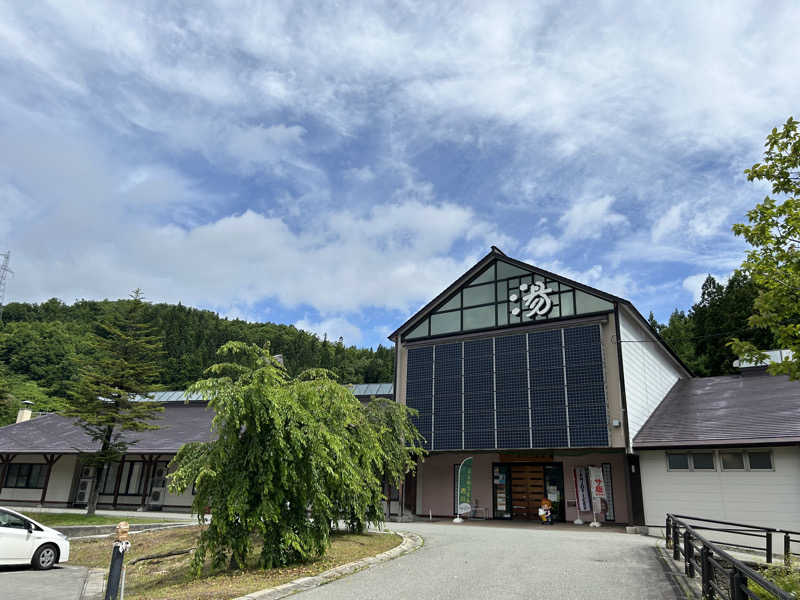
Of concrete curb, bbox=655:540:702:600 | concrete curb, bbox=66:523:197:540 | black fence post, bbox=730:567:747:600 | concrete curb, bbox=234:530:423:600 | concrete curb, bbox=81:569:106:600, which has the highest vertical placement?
black fence post, bbox=730:567:747:600

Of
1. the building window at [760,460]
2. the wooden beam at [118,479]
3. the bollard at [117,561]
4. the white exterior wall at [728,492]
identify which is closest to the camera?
the bollard at [117,561]

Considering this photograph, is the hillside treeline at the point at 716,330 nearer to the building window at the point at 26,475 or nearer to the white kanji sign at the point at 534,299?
the white kanji sign at the point at 534,299

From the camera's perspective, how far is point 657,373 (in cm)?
2456

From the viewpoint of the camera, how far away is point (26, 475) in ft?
98.1

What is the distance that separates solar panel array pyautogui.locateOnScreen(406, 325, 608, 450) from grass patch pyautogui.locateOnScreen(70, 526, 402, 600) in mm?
8181

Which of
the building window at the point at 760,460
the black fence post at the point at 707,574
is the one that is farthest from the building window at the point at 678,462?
the black fence post at the point at 707,574

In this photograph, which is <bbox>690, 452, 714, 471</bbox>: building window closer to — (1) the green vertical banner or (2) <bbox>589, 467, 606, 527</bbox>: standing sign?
(2) <bbox>589, 467, 606, 527</bbox>: standing sign

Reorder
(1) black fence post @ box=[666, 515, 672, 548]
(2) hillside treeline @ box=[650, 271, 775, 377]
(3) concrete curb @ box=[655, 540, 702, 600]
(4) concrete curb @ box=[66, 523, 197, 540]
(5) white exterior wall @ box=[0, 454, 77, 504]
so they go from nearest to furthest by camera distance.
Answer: (3) concrete curb @ box=[655, 540, 702, 600], (1) black fence post @ box=[666, 515, 672, 548], (4) concrete curb @ box=[66, 523, 197, 540], (5) white exterior wall @ box=[0, 454, 77, 504], (2) hillside treeline @ box=[650, 271, 775, 377]

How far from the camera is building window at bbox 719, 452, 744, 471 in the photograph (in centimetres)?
1777

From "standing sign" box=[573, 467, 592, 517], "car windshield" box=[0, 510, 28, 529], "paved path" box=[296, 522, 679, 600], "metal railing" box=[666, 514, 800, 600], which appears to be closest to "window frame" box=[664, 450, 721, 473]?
"standing sign" box=[573, 467, 592, 517]

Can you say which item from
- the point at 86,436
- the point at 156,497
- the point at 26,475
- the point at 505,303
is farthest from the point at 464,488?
the point at 26,475

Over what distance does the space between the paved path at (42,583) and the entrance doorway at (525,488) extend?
15.9 metres

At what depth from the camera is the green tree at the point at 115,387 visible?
2247cm

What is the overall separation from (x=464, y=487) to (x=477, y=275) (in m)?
9.05
